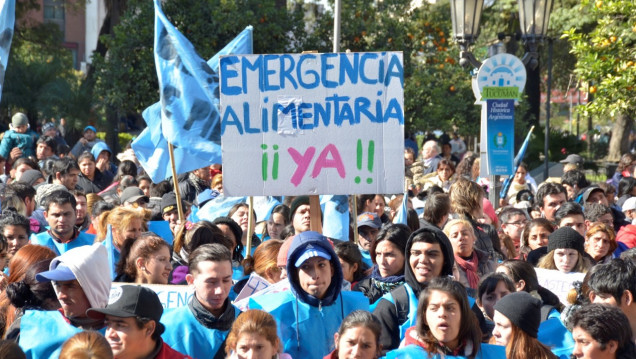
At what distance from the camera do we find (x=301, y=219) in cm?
777

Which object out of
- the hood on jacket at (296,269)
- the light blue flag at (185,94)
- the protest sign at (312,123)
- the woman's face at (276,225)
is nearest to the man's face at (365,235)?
the woman's face at (276,225)

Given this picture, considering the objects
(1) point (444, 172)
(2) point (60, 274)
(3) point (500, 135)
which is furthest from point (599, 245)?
(1) point (444, 172)

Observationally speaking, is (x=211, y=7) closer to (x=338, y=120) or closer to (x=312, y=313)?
(x=338, y=120)

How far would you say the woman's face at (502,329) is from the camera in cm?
487

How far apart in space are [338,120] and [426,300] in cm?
224

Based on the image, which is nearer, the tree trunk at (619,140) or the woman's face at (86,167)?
A: the woman's face at (86,167)

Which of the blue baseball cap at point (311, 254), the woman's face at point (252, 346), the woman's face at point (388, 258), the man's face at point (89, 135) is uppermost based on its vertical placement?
the man's face at point (89, 135)

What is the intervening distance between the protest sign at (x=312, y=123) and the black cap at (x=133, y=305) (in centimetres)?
206

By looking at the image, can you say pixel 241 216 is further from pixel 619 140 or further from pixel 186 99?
pixel 619 140

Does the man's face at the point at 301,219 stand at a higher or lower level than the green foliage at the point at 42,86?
lower

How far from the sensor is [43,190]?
918 cm

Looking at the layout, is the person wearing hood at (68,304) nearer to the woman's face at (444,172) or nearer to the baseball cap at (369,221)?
the baseball cap at (369,221)

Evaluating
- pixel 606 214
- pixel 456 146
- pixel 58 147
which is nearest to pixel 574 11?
pixel 456 146

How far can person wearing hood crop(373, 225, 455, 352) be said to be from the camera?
527 centimetres
